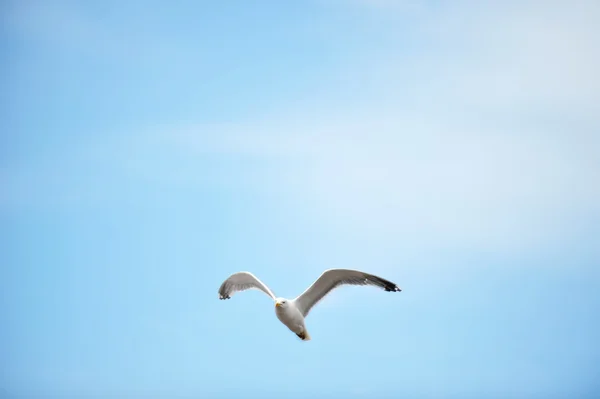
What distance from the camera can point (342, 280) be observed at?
11758 millimetres

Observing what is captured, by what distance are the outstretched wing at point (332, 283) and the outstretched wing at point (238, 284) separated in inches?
33.8

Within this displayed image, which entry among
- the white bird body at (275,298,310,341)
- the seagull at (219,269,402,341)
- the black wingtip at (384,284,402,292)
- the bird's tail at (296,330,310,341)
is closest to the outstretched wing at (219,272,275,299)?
the seagull at (219,269,402,341)

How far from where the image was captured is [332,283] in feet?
38.8

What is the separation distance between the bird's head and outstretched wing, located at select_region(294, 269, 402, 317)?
27 centimetres

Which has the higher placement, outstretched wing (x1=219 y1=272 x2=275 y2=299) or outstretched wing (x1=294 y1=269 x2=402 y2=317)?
outstretched wing (x1=219 y1=272 x2=275 y2=299)

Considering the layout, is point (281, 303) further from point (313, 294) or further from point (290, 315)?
point (313, 294)

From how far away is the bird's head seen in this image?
456 inches

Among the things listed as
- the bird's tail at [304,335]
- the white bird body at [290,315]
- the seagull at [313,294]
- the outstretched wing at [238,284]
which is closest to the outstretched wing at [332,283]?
the seagull at [313,294]

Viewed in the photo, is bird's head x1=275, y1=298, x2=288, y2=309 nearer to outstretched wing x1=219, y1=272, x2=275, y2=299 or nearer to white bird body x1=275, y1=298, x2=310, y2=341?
white bird body x1=275, y1=298, x2=310, y2=341

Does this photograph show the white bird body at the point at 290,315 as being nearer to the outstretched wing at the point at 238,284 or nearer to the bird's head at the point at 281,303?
the bird's head at the point at 281,303

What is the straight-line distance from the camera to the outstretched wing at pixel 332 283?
37.6 ft

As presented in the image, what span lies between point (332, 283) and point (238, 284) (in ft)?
5.94

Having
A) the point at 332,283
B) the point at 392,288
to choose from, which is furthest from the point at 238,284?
the point at 392,288

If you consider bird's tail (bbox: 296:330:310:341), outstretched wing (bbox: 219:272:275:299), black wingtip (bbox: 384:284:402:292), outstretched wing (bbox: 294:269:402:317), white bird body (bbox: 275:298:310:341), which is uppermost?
outstretched wing (bbox: 219:272:275:299)
